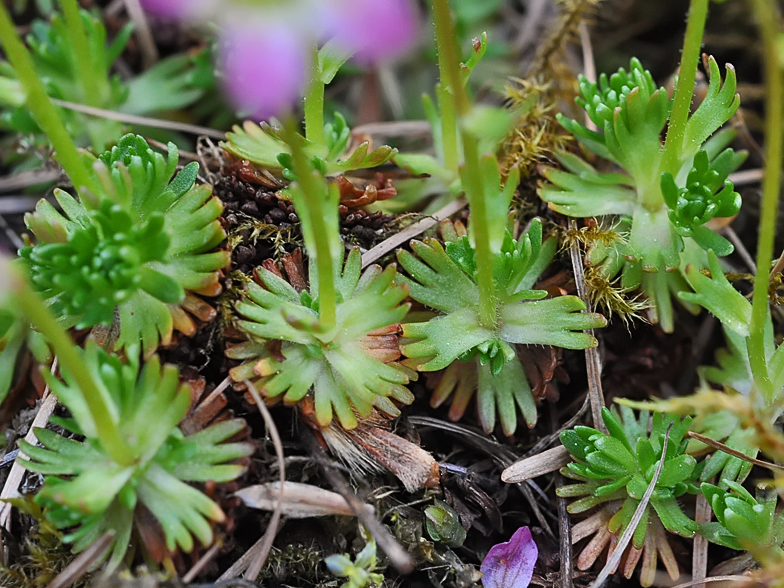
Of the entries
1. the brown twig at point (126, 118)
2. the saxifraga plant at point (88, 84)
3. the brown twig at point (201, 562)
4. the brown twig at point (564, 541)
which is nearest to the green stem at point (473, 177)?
the brown twig at point (564, 541)

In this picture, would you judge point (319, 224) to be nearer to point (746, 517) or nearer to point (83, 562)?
point (83, 562)

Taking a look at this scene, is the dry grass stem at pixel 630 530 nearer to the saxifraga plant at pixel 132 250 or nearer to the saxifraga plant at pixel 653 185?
the saxifraga plant at pixel 653 185

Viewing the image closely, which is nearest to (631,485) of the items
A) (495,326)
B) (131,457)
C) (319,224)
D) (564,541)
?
(564,541)

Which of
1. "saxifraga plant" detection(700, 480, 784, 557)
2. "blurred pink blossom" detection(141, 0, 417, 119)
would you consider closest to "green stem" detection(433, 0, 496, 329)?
"blurred pink blossom" detection(141, 0, 417, 119)

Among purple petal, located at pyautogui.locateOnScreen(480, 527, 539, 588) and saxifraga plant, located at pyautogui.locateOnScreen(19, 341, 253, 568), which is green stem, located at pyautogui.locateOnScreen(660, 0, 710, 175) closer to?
purple petal, located at pyautogui.locateOnScreen(480, 527, 539, 588)

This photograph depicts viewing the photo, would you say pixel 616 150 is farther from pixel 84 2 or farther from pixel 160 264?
pixel 84 2

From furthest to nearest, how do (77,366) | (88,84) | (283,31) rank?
(88,84) < (77,366) < (283,31)
